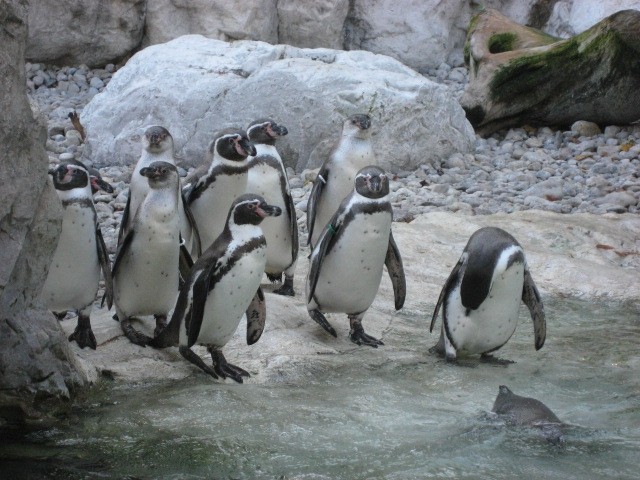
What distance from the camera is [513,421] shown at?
3947mm

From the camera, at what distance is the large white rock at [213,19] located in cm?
1184

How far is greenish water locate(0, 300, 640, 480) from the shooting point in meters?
3.57

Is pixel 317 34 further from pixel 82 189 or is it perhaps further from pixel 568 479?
pixel 568 479

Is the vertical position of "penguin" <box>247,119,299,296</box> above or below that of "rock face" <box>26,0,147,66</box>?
below

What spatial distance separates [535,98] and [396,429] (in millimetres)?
7346

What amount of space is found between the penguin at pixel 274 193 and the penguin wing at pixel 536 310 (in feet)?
5.01

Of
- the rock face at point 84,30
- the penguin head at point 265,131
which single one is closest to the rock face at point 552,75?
the rock face at point 84,30

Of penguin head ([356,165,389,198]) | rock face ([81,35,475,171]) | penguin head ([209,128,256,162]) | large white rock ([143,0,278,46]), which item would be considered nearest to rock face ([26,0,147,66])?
large white rock ([143,0,278,46])

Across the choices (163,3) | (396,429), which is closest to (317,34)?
(163,3)

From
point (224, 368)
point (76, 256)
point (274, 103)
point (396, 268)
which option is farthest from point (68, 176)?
point (274, 103)

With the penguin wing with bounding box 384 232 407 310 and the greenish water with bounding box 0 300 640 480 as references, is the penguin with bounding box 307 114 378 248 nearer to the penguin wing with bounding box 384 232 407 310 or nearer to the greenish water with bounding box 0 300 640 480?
the penguin wing with bounding box 384 232 407 310

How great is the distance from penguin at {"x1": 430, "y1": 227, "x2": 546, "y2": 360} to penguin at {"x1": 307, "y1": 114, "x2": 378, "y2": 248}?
1.50 m

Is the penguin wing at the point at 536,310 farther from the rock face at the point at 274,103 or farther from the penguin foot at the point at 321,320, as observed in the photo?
the rock face at the point at 274,103

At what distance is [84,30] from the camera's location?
11.9 m
